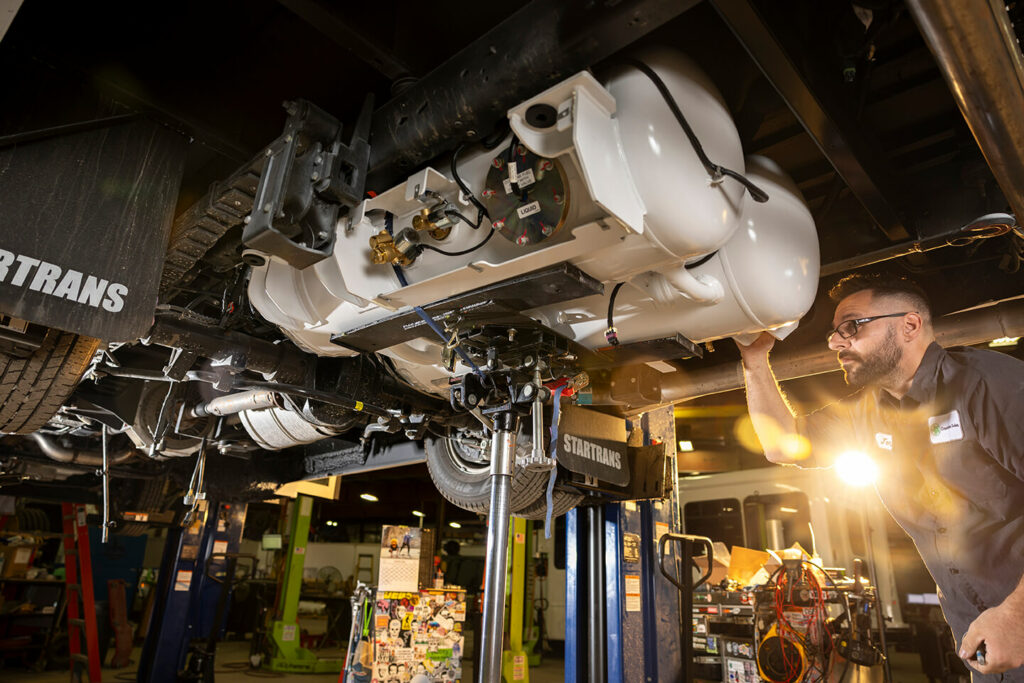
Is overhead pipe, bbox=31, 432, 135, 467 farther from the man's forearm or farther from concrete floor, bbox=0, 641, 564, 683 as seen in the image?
the man's forearm

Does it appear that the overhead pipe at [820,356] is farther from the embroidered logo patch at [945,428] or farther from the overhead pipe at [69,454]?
the overhead pipe at [69,454]

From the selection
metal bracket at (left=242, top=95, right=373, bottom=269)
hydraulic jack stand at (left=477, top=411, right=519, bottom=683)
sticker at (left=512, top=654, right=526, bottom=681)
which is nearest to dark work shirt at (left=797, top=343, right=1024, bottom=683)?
hydraulic jack stand at (left=477, top=411, right=519, bottom=683)

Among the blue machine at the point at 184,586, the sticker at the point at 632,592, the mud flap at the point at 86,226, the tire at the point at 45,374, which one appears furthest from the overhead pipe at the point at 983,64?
the blue machine at the point at 184,586

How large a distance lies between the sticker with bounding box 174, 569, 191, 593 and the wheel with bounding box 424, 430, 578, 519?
3.72 meters

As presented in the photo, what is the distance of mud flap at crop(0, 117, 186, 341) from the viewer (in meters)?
1.39

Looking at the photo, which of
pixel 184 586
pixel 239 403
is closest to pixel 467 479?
Result: pixel 239 403

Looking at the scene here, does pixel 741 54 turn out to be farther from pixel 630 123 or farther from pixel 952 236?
pixel 952 236

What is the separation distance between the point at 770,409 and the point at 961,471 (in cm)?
58

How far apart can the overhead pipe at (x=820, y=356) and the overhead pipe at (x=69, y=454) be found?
3.92m

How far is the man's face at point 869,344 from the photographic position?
1.85 m

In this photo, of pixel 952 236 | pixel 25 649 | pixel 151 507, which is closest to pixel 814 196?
pixel 952 236

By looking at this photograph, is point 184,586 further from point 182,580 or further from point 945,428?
point 945,428

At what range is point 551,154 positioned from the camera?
134 centimetres

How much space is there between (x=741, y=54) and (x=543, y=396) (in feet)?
3.49
